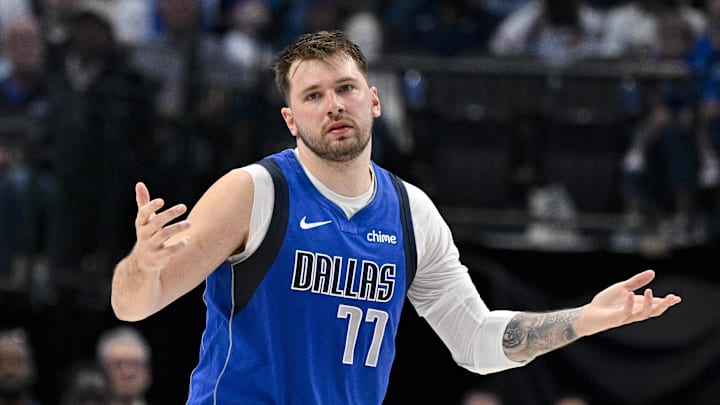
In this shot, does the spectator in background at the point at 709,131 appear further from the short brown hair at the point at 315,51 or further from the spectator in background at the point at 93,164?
the short brown hair at the point at 315,51

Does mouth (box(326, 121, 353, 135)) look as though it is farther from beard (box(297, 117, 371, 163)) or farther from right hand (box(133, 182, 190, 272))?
right hand (box(133, 182, 190, 272))

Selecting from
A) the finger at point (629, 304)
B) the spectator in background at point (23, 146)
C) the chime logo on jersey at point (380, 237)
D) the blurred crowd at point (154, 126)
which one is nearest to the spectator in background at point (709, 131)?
the blurred crowd at point (154, 126)

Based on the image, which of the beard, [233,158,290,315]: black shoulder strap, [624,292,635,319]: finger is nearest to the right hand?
[233,158,290,315]: black shoulder strap

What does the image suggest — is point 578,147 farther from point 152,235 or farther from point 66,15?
point 152,235

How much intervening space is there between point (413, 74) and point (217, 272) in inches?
203

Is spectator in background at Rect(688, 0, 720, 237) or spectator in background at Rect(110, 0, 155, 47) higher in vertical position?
spectator in background at Rect(110, 0, 155, 47)

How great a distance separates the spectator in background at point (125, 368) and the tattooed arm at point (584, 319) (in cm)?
427

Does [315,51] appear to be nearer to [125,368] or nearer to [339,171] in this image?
[339,171]

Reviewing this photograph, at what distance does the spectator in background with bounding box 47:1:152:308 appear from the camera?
29.9ft

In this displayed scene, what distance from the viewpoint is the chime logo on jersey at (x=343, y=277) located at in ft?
15.1

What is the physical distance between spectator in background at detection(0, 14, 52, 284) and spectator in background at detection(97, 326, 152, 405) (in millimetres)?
1130

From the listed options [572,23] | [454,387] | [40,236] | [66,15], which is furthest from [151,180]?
[572,23]

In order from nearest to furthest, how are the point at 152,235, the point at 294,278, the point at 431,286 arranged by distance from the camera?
the point at 152,235
the point at 294,278
the point at 431,286

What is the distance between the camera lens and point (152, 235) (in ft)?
13.4
